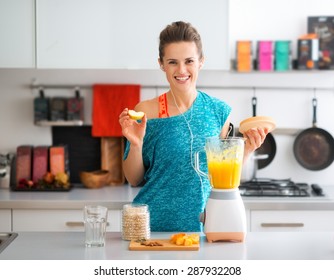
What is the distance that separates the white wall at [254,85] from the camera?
3.80 m

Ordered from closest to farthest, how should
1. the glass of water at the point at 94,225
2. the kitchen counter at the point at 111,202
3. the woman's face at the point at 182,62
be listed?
the glass of water at the point at 94,225
the woman's face at the point at 182,62
the kitchen counter at the point at 111,202

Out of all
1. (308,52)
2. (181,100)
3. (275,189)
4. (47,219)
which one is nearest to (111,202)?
(47,219)

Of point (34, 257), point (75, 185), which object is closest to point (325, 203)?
point (75, 185)

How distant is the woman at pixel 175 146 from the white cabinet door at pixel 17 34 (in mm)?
1360

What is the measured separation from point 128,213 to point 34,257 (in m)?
0.35

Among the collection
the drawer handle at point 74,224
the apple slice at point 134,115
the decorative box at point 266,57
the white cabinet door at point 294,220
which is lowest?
the drawer handle at point 74,224

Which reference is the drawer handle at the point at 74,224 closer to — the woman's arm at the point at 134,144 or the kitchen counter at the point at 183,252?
the woman's arm at the point at 134,144

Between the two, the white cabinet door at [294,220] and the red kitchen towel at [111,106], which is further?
the red kitchen towel at [111,106]

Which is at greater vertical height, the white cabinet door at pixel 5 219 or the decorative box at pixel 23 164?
the decorative box at pixel 23 164

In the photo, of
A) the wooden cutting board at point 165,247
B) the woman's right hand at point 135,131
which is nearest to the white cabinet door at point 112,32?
the woman's right hand at point 135,131

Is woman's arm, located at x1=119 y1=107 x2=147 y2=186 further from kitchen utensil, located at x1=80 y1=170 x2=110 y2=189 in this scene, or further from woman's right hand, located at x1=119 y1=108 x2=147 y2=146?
kitchen utensil, located at x1=80 y1=170 x2=110 y2=189

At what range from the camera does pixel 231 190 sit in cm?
206

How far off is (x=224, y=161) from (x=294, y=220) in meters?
1.35

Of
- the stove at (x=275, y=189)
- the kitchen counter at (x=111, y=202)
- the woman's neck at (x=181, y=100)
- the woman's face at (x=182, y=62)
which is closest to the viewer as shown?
the woman's face at (x=182, y=62)
